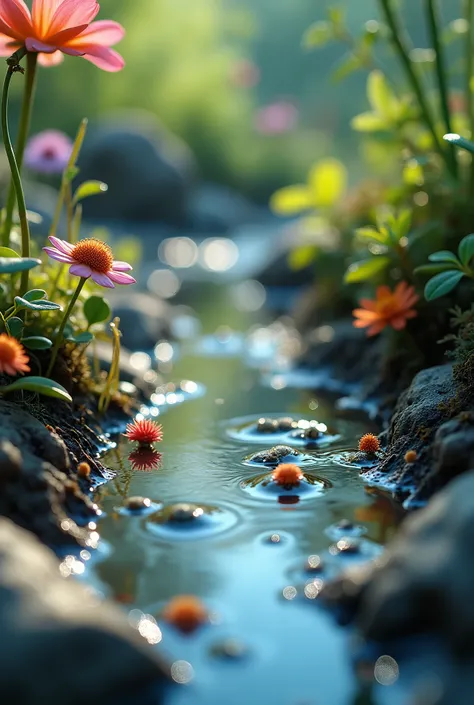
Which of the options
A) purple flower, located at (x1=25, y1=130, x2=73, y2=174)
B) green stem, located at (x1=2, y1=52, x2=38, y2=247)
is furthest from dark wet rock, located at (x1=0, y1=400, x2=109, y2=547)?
purple flower, located at (x1=25, y1=130, x2=73, y2=174)

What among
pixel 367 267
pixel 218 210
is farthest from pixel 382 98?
pixel 218 210

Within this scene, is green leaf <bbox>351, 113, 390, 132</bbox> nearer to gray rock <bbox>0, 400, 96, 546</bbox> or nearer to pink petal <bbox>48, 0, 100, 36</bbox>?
pink petal <bbox>48, 0, 100, 36</bbox>

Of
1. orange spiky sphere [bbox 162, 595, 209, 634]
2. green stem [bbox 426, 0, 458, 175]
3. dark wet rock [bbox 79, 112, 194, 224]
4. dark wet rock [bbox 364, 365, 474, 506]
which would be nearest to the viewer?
orange spiky sphere [bbox 162, 595, 209, 634]

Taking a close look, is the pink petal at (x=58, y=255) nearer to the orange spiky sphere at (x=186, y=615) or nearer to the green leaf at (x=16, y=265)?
the green leaf at (x=16, y=265)

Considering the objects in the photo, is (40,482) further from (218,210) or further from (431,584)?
(218,210)

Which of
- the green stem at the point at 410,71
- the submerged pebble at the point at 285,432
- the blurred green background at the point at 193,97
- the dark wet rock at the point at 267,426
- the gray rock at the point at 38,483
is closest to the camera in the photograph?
the gray rock at the point at 38,483

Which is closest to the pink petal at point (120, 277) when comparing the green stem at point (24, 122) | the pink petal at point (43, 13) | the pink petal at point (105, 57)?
the green stem at point (24, 122)
